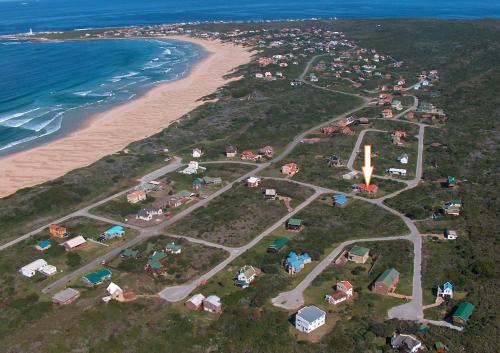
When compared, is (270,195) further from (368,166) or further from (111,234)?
(111,234)

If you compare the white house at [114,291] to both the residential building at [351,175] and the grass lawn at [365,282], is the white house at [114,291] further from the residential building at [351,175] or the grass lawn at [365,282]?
the residential building at [351,175]

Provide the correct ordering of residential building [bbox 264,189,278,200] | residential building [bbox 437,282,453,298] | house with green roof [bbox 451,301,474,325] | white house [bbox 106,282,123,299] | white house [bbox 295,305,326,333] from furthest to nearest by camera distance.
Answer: residential building [bbox 264,189,278,200], white house [bbox 106,282,123,299], residential building [bbox 437,282,453,298], house with green roof [bbox 451,301,474,325], white house [bbox 295,305,326,333]

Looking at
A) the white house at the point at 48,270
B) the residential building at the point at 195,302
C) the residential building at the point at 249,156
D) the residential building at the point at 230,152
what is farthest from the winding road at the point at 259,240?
the residential building at the point at 230,152

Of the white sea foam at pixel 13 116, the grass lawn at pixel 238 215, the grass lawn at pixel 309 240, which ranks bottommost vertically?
the grass lawn at pixel 309 240

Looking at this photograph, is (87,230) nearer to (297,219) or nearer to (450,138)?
(297,219)

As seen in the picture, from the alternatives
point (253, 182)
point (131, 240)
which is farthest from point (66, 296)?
point (253, 182)

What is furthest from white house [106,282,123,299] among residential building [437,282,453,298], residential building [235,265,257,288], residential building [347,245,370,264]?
residential building [437,282,453,298]

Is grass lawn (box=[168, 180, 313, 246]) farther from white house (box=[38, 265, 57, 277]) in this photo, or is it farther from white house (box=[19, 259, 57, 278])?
white house (box=[19, 259, 57, 278])
